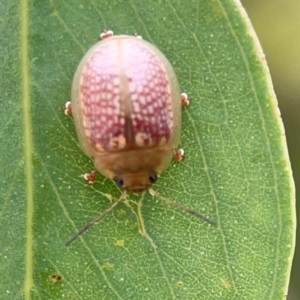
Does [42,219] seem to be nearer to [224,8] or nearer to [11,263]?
[11,263]

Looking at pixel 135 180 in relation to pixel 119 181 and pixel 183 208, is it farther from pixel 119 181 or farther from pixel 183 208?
pixel 183 208

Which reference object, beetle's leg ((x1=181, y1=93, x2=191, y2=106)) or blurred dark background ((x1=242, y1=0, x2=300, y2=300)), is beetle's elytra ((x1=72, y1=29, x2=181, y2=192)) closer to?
beetle's leg ((x1=181, y1=93, x2=191, y2=106))

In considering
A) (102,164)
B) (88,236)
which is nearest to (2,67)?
(102,164)

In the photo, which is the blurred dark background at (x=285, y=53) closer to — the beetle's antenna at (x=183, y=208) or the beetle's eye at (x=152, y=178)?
the beetle's antenna at (x=183, y=208)

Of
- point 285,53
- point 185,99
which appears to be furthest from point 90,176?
point 285,53

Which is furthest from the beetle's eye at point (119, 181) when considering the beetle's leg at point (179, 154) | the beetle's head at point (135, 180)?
the beetle's leg at point (179, 154)

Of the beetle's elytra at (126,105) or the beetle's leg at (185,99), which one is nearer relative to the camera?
the beetle's elytra at (126,105)

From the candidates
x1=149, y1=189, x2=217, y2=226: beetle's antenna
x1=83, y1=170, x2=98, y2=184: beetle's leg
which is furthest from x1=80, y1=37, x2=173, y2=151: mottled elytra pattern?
x1=149, y1=189, x2=217, y2=226: beetle's antenna
